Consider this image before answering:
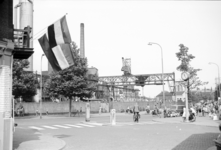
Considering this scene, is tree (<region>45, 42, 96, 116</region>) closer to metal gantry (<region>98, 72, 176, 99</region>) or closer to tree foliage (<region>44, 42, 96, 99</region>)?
tree foliage (<region>44, 42, 96, 99</region>)

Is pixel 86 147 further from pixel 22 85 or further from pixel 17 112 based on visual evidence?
pixel 22 85

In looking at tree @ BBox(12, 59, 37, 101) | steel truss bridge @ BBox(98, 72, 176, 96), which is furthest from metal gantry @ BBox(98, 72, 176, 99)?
tree @ BBox(12, 59, 37, 101)

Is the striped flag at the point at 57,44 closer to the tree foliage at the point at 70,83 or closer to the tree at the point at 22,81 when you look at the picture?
the tree foliage at the point at 70,83

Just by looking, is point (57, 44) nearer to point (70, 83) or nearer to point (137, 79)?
point (70, 83)

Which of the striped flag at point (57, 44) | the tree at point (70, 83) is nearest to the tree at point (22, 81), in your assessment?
the tree at point (70, 83)

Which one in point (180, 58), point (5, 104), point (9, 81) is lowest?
point (5, 104)

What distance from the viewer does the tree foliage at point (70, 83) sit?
36.1 meters

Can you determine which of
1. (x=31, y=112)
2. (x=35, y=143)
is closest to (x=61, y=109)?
→ (x=31, y=112)

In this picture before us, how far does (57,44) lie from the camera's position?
11867mm

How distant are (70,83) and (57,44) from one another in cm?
2445

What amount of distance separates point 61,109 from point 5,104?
38.6 metres

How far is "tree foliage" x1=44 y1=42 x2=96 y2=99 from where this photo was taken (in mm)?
36125

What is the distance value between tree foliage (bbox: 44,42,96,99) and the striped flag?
2419 cm

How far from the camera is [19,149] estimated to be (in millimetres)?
9828
